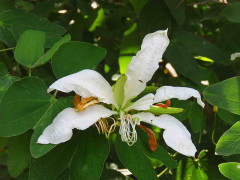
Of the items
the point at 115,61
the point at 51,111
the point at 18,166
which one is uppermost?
the point at 51,111

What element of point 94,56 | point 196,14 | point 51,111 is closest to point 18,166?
point 51,111

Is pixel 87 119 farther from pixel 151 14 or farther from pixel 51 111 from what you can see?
pixel 151 14

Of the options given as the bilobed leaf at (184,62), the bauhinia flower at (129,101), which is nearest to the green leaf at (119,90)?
the bauhinia flower at (129,101)

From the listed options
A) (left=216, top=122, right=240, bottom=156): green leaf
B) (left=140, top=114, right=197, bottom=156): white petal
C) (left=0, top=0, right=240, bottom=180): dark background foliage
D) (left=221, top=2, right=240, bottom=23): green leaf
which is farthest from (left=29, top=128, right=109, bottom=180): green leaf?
(left=221, top=2, right=240, bottom=23): green leaf

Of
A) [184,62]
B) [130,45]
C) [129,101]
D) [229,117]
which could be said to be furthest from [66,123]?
[130,45]

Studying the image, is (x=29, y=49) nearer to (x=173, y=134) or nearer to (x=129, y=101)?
(x=129, y=101)

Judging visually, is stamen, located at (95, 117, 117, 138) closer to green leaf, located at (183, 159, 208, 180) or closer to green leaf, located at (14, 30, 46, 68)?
green leaf, located at (14, 30, 46, 68)

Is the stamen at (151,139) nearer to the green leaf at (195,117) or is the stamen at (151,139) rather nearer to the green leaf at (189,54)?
the green leaf at (195,117)

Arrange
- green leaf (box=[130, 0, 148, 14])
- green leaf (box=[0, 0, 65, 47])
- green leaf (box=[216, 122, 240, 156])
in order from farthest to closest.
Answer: green leaf (box=[130, 0, 148, 14]), green leaf (box=[0, 0, 65, 47]), green leaf (box=[216, 122, 240, 156])
